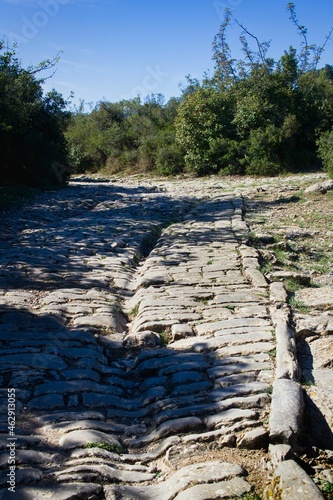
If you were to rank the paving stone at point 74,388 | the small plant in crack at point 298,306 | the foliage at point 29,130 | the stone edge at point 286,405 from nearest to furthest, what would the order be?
the stone edge at point 286,405
the paving stone at point 74,388
the small plant in crack at point 298,306
the foliage at point 29,130

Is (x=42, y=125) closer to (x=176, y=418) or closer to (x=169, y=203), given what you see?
(x=169, y=203)

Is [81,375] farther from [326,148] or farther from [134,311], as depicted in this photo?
[326,148]

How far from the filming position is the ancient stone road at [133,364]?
2742 mm

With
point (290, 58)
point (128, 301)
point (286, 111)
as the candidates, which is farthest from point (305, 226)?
point (290, 58)

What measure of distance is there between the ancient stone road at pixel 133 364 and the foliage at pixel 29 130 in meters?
8.04

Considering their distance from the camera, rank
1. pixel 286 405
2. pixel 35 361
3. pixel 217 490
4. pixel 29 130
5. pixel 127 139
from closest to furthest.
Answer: pixel 217 490 → pixel 286 405 → pixel 35 361 → pixel 29 130 → pixel 127 139

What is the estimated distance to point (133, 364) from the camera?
4.29 meters

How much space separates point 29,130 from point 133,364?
1401cm

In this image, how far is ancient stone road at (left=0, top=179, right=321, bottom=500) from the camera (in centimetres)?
274

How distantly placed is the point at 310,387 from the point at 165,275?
3310 millimetres

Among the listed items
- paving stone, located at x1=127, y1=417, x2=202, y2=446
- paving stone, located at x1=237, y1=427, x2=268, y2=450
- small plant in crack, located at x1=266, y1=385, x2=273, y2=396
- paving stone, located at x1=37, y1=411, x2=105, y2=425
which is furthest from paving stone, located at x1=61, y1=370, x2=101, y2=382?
paving stone, located at x1=237, y1=427, x2=268, y2=450

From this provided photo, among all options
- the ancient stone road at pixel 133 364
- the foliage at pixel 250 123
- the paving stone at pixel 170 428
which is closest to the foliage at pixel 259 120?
the foliage at pixel 250 123

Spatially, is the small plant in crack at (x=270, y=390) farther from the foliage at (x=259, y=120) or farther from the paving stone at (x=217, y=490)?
the foliage at (x=259, y=120)

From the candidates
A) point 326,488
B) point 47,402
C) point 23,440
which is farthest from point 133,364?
point 326,488
